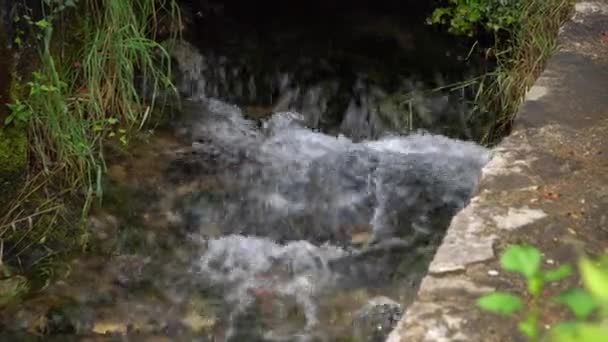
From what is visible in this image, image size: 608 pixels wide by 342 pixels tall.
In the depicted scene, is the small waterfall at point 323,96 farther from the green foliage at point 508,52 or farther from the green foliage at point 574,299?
the green foliage at point 574,299

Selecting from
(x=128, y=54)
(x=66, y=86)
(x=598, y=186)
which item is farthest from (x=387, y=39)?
(x=598, y=186)

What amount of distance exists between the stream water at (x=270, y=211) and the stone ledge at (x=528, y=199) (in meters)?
0.74

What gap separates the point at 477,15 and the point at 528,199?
10.7 ft

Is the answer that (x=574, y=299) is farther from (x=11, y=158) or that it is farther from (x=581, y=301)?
(x=11, y=158)

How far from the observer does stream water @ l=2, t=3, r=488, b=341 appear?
320cm

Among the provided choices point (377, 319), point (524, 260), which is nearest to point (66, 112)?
point (377, 319)

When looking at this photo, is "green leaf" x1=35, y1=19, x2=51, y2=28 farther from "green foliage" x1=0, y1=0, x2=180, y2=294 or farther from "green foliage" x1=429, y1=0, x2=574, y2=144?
"green foliage" x1=429, y1=0, x2=574, y2=144

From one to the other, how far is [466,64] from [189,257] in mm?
2700

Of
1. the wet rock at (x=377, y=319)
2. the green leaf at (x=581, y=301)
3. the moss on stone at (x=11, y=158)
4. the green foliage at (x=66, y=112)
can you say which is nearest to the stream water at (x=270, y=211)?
the wet rock at (x=377, y=319)

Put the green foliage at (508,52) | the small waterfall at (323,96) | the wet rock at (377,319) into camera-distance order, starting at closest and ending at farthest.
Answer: the wet rock at (377,319)
the green foliage at (508,52)
the small waterfall at (323,96)

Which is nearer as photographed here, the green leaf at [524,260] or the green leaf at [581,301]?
the green leaf at [581,301]

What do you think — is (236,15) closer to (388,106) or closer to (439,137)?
(388,106)

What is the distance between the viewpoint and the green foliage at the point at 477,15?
5.43 meters

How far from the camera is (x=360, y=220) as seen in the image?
3.87 m
